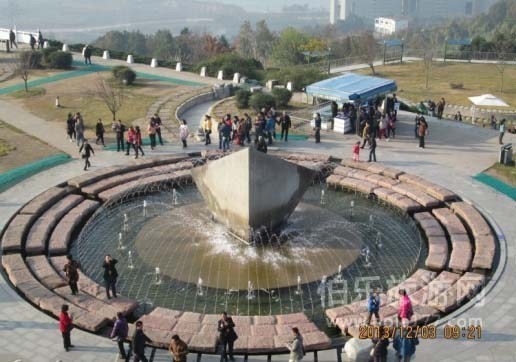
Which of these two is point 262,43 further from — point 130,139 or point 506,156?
point 506,156

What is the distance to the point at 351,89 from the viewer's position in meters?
27.2

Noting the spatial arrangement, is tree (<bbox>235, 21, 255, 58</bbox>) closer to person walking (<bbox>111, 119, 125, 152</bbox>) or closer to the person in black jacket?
person walking (<bbox>111, 119, 125, 152</bbox>)

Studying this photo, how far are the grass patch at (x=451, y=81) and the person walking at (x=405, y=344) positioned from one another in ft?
117

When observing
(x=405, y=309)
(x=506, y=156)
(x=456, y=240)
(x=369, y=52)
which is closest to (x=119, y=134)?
(x=456, y=240)

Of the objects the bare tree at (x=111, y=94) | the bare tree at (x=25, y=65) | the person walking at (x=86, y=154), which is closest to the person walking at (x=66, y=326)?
the person walking at (x=86, y=154)

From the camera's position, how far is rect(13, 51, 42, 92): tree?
36.0 metres

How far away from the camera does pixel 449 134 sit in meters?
27.3

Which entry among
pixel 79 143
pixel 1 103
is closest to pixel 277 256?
pixel 79 143

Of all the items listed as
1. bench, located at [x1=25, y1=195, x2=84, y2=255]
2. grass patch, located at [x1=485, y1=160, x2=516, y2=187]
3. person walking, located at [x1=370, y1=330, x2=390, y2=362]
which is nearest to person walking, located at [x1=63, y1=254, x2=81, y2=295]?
bench, located at [x1=25, y1=195, x2=84, y2=255]

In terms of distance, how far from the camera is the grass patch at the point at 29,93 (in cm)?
3438

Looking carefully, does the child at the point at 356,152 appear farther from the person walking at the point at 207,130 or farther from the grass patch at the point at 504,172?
the person walking at the point at 207,130

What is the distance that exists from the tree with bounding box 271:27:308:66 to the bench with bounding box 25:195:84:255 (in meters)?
64.7

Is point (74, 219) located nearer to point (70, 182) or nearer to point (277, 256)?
point (70, 182)

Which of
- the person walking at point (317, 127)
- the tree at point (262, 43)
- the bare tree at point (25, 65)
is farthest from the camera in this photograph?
the tree at point (262, 43)
